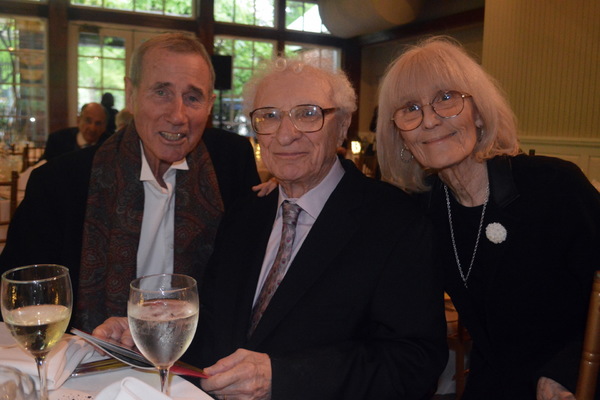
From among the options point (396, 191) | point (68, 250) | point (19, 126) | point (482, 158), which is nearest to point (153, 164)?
point (68, 250)

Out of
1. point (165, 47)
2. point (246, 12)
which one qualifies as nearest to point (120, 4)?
point (246, 12)

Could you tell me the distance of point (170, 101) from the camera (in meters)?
1.99

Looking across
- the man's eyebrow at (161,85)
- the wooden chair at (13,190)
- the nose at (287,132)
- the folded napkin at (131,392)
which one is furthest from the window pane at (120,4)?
the folded napkin at (131,392)

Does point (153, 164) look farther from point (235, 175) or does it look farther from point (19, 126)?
point (19, 126)

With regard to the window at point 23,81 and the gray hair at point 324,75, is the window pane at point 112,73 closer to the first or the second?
the window at point 23,81

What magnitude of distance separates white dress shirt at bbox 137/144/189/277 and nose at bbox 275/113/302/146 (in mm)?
728

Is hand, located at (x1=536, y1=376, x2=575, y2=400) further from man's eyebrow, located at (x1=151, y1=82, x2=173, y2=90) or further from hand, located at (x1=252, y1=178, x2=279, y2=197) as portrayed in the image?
man's eyebrow, located at (x1=151, y1=82, x2=173, y2=90)

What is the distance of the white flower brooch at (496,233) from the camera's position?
160 cm

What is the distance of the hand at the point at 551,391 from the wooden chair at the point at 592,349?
15cm

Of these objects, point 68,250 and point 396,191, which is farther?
point 68,250

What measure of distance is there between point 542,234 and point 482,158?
0.29 m

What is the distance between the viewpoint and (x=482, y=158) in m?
1.67

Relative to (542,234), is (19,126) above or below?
above

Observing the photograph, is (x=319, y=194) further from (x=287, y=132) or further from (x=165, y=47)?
(x=165, y=47)
